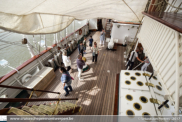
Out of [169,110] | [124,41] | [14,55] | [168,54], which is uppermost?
[168,54]

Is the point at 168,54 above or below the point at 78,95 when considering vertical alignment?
above

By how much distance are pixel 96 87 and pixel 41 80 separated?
230 cm

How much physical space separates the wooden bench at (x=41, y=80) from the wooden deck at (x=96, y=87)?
0.20 m

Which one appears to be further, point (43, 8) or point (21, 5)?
point (43, 8)

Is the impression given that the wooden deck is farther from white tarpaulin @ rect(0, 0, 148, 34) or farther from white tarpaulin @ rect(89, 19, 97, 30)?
white tarpaulin @ rect(89, 19, 97, 30)

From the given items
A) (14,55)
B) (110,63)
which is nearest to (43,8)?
(110,63)

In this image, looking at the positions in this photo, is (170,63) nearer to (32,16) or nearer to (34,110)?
(34,110)

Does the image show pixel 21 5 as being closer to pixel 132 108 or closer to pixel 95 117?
pixel 132 108

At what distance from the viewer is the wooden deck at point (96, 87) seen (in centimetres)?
302

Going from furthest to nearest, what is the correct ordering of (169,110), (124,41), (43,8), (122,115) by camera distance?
(124,41) → (122,115) → (169,110) → (43,8)

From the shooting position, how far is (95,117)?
9.12 ft

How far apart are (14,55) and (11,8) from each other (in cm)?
657

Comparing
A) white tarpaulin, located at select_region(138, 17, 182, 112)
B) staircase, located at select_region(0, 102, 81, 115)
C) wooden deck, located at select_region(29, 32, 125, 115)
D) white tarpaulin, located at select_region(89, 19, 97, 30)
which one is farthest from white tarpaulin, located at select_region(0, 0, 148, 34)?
white tarpaulin, located at select_region(89, 19, 97, 30)

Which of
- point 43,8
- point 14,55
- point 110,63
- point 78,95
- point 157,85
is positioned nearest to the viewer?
point 43,8
